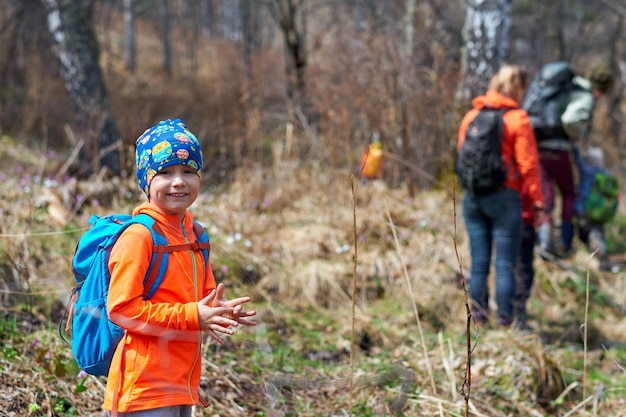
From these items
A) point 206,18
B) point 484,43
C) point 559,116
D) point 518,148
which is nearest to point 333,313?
point 518,148

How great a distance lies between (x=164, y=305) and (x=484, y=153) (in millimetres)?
2601

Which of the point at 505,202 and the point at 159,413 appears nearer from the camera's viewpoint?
the point at 159,413

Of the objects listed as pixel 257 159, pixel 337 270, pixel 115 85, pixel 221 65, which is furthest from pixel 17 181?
pixel 221 65

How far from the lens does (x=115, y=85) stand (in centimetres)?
1305

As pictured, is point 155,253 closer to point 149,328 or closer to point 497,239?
point 149,328

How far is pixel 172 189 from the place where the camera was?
1853 millimetres

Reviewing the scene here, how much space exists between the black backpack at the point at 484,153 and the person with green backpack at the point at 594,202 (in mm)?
2475

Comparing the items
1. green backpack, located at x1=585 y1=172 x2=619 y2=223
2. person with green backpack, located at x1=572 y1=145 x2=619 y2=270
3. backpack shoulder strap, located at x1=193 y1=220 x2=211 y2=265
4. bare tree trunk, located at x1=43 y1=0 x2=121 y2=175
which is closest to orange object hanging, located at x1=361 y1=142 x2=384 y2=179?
person with green backpack, located at x1=572 y1=145 x2=619 y2=270

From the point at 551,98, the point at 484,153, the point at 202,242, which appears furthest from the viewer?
the point at 551,98

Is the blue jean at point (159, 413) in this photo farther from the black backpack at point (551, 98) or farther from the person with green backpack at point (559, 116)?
the black backpack at point (551, 98)

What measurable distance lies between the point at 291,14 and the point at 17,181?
5373 millimetres

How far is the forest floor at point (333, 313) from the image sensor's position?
275 cm

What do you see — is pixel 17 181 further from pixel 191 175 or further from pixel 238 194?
pixel 191 175

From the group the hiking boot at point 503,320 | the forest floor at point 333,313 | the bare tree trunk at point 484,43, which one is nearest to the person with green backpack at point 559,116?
the forest floor at point 333,313
